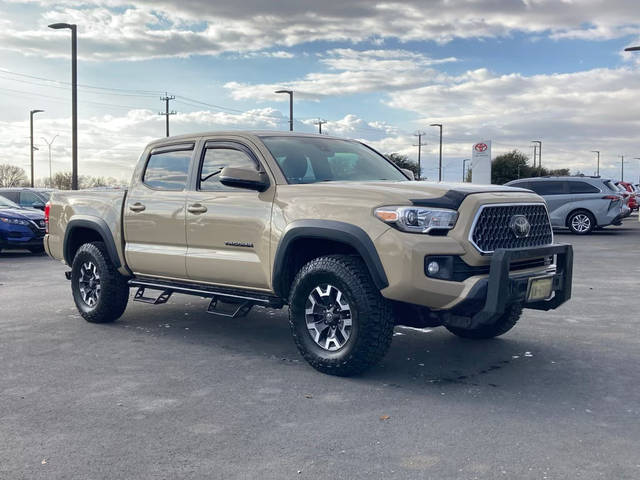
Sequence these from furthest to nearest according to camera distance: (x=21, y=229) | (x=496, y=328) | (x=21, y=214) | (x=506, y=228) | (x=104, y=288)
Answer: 1. (x=21, y=214)
2. (x=21, y=229)
3. (x=104, y=288)
4. (x=496, y=328)
5. (x=506, y=228)

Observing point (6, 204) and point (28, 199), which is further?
point (28, 199)

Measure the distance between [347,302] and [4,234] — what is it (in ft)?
40.0

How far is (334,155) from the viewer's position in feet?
20.9

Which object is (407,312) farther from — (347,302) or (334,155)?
(334,155)

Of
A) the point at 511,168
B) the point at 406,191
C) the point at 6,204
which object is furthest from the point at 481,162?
the point at 511,168

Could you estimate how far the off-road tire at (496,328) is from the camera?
6.40 metres

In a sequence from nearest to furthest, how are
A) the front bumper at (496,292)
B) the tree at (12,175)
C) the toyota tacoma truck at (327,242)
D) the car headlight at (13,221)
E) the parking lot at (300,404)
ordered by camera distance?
the parking lot at (300,404), the front bumper at (496,292), the toyota tacoma truck at (327,242), the car headlight at (13,221), the tree at (12,175)

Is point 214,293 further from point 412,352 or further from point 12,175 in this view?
point 12,175

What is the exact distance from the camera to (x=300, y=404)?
464 cm

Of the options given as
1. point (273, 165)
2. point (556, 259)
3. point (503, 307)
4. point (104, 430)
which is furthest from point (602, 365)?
point (104, 430)

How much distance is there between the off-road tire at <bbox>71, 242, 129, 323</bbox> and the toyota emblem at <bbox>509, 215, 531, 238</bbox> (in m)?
4.04

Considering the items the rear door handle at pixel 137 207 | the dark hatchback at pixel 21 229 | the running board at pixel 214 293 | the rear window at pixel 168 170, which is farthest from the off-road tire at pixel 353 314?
the dark hatchback at pixel 21 229

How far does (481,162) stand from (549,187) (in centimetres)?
1703

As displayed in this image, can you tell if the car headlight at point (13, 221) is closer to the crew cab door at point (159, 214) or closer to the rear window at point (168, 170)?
the crew cab door at point (159, 214)
